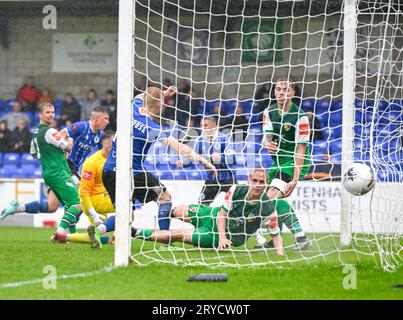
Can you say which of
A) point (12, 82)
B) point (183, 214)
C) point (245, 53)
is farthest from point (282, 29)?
point (183, 214)

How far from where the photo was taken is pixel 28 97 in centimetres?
1817

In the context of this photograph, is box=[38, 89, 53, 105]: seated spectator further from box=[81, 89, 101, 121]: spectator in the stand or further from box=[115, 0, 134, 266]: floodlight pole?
box=[115, 0, 134, 266]: floodlight pole

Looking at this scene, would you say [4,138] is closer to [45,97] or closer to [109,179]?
[45,97]

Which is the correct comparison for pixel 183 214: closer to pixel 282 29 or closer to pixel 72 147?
pixel 72 147

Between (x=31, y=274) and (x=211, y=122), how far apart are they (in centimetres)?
368

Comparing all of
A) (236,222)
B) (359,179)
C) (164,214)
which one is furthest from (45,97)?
(359,179)

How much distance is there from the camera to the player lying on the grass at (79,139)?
37.1 feet

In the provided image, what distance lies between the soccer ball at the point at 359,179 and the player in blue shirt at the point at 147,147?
5.90 ft

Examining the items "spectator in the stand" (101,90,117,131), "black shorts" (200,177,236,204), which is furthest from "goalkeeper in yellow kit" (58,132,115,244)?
"spectator in the stand" (101,90,117,131)

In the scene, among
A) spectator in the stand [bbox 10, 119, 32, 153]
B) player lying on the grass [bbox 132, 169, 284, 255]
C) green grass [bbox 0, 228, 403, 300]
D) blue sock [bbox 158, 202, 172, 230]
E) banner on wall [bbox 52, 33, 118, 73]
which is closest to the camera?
green grass [bbox 0, 228, 403, 300]

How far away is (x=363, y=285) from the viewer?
6297 millimetres

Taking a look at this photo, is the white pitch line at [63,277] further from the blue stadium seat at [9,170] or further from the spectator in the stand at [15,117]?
the spectator in the stand at [15,117]

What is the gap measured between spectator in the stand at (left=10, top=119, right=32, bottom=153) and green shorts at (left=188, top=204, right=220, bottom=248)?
28.8 ft

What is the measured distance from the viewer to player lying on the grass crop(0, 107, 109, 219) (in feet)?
37.1
